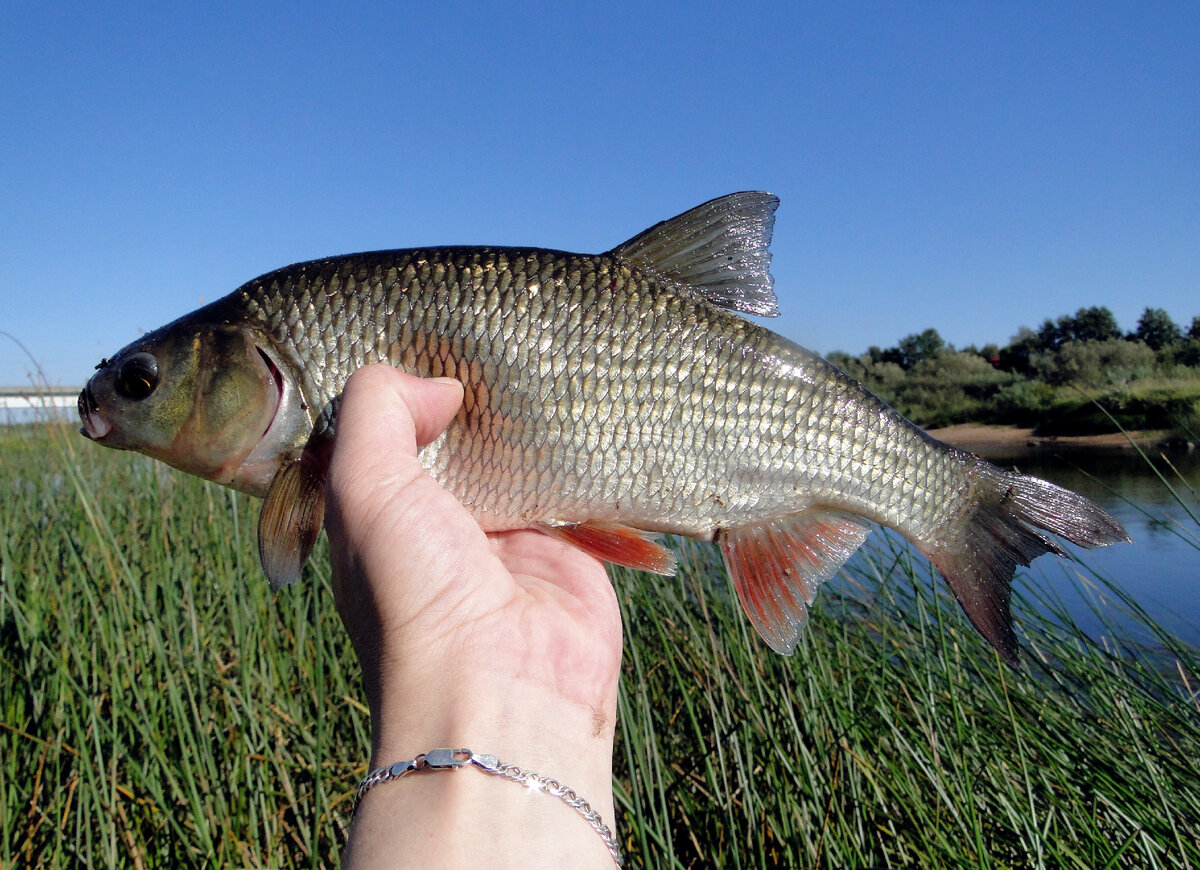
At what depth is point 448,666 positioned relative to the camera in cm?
150

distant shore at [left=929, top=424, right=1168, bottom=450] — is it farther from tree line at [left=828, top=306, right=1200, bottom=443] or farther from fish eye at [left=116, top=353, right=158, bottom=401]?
fish eye at [left=116, top=353, right=158, bottom=401]

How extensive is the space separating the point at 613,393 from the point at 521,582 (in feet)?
1.95

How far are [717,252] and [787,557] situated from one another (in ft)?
3.14

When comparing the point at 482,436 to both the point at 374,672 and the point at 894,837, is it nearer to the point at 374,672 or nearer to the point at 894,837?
the point at 374,672

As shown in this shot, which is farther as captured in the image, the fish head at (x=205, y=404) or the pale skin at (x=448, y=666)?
the fish head at (x=205, y=404)

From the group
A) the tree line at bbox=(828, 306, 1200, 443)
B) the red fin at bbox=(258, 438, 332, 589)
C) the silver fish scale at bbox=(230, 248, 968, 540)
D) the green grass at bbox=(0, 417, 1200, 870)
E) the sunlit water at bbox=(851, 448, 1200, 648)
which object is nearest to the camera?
the red fin at bbox=(258, 438, 332, 589)

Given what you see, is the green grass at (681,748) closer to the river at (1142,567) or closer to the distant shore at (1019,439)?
the river at (1142,567)

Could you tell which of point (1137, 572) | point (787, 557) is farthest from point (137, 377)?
point (1137, 572)

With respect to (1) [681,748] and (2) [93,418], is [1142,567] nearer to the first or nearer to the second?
(1) [681,748]

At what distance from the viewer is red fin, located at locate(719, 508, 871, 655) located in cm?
233

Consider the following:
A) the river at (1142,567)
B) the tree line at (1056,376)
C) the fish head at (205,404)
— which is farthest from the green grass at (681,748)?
the tree line at (1056,376)

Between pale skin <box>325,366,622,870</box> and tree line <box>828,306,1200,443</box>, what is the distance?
62.6ft

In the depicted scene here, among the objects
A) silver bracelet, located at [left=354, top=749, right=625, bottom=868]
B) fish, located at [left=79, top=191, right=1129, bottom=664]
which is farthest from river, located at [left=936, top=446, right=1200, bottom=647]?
Answer: silver bracelet, located at [left=354, top=749, right=625, bottom=868]

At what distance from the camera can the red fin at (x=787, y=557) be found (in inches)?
91.7
